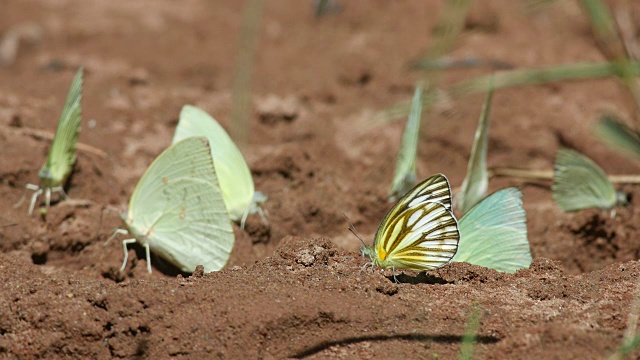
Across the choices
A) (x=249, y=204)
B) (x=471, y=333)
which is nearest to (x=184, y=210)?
(x=249, y=204)

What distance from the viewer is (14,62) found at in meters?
6.27

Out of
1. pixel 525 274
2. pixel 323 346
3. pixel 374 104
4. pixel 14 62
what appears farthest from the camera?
pixel 14 62

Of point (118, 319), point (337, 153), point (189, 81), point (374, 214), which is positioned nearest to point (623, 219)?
point (374, 214)

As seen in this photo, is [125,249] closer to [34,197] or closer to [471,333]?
[34,197]

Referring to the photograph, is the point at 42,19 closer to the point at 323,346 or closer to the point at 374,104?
the point at 374,104

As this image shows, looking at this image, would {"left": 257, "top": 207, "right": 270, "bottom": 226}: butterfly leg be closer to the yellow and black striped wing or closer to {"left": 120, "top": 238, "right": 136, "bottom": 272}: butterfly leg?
{"left": 120, "top": 238, "right": 136, "bottom": 272}: butterfly leg

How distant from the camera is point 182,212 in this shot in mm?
3926

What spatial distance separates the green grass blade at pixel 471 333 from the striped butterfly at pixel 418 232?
1.13 feet

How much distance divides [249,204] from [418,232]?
1431 millimetres

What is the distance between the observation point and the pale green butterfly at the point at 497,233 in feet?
11.2

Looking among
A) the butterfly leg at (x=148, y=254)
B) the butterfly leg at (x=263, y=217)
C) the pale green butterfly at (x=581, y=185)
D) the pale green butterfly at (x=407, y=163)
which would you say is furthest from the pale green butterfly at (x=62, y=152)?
the pale green butterfly at (x=581, y=185)

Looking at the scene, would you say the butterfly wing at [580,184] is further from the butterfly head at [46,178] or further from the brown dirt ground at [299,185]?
the butterfly head at [46,178]

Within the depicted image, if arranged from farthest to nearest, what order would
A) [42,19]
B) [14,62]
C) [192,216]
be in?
[42,19] → [14,62] → [192,216]

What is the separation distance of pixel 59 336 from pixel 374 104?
3487mm
